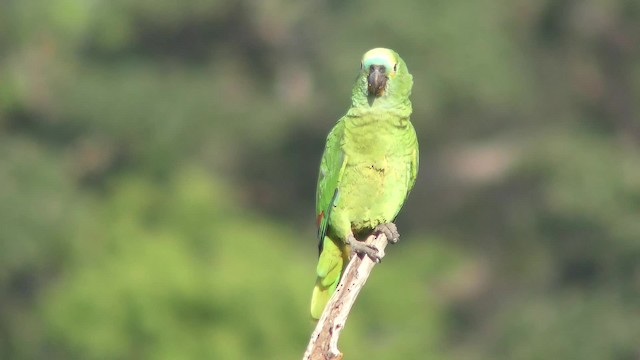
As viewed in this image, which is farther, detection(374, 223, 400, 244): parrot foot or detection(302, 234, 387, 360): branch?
detection(374, 223, 400, 244): parrot foot

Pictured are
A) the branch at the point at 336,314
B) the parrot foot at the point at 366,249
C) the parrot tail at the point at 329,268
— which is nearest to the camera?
the branch at the point at 336,314

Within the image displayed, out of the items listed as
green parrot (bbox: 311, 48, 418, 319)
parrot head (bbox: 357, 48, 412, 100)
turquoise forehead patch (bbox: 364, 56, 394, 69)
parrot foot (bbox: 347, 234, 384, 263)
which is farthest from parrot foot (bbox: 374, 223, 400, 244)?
turquoise forehead patch (bbox: 364, 56, 394, 69)

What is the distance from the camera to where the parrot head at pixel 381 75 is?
703 centimetres

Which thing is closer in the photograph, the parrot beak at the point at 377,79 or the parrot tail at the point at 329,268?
the parrot beak at the point at 377,79

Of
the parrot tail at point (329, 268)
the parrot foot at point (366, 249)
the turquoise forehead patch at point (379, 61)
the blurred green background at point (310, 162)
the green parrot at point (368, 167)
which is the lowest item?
the parrot foot at point (366, 249)

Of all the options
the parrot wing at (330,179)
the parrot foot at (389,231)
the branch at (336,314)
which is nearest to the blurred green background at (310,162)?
the parrot wing at (330,179)

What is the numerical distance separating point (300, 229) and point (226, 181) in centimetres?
216

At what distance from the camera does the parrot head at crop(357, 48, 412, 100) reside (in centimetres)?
703

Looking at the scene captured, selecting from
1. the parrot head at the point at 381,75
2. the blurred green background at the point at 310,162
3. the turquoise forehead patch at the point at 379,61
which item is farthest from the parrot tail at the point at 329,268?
the blurred green background at the point at 310,162

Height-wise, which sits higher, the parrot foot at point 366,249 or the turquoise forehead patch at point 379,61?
the turquoise forehead patch at point 379,61

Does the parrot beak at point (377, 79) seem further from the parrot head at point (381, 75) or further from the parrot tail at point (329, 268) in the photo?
the parrot tail at point (329, 268)

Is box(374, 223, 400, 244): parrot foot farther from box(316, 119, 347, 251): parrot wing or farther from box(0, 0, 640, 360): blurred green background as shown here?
box(0, 0, 640, 360): blurred green background

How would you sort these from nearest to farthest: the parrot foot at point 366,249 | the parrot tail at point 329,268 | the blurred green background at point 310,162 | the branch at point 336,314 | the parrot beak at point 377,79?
1. the branch at point 336,314
2. the parrot foot at point 366,249
3. the parrot beak at point 377,79
4. the parrot tail at point 329,268
5. the blurred green background at point 310,162

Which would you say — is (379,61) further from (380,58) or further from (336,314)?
(336,314)
